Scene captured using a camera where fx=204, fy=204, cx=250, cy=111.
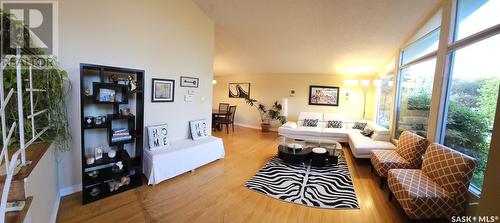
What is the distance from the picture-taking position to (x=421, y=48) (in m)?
3.56

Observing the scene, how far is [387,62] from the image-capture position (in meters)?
→ 5.37

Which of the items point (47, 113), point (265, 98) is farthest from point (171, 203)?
point (265, 98)

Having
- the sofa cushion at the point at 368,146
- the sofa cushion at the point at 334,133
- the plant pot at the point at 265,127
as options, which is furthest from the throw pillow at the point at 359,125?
the plant pot at the point at 265,127

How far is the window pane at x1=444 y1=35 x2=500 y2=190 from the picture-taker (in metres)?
2.05

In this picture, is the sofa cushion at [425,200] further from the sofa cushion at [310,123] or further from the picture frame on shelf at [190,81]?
the sofa cushion at [310,123]

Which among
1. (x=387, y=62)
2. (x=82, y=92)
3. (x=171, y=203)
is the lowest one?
(x=171, y=203)

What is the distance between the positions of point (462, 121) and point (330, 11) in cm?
240

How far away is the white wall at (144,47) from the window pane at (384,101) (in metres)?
4.34

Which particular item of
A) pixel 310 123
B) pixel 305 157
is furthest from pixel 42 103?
pixel 310 123

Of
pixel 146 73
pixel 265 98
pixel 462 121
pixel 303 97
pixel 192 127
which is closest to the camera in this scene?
pixel 462 121

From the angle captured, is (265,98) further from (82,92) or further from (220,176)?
(82,92)

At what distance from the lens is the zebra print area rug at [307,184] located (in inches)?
103

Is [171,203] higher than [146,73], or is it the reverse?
[146,73]

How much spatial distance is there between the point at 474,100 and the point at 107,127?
14.3ft
